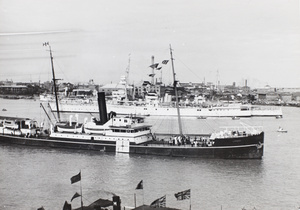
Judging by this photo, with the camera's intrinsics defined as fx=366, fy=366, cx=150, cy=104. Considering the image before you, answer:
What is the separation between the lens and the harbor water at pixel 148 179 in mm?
11992

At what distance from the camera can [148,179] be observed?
14359mm

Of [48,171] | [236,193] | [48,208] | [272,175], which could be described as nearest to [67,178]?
[48,171]

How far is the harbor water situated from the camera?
1199 cm

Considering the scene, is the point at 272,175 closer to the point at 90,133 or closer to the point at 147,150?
the point at 147,150

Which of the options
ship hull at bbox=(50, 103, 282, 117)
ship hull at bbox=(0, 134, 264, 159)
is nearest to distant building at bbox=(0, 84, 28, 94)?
ship hull at bbox=(50, 103, 282, 117)

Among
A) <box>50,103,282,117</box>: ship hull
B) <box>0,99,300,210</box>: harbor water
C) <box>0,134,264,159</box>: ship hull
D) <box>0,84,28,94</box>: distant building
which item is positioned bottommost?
<box>0,99,300,210</box>: harbor water

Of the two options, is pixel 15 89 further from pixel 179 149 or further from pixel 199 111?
pixel 179 149

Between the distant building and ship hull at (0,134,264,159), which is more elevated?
the distant building

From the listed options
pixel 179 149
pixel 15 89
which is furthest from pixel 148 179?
pixel 15 89

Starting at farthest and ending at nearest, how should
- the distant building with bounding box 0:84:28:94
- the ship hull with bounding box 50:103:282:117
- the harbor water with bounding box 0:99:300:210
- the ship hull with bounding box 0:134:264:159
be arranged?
the distant building with bounding box 0:84:28:94
the ship hull with bounding box 50:103:282:117
the ship hull with bounding box 0:134:264:159
the harbor water with bounding box 0:99:300:210

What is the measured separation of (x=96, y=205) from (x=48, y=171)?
6.57 m

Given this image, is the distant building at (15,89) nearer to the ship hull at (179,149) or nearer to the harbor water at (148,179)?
the ship hull at (179,149)

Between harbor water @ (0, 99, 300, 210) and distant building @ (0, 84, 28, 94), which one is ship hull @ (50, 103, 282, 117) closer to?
distant building @ (0, 84, 28, 94)

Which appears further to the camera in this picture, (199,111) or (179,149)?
(199,111)
